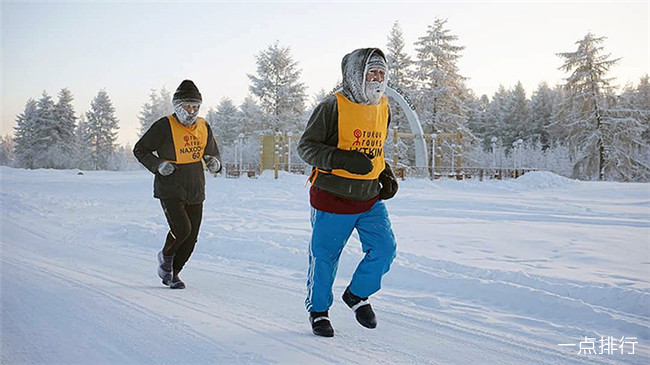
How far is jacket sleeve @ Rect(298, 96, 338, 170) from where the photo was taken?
11.0ft

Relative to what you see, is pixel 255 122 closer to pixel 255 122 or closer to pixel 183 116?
pixel 255 122

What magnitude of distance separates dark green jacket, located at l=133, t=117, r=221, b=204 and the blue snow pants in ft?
6.43

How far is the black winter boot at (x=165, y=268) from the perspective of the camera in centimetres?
491

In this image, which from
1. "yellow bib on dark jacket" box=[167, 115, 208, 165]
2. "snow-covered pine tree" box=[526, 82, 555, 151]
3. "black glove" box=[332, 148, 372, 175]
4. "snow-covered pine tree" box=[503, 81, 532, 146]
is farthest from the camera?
"snow-covered pine tree" box=[503, 81, 532, 146]

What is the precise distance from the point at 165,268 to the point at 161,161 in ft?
3.42

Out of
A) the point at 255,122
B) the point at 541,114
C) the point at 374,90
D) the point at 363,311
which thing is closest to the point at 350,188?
the point at 374,90

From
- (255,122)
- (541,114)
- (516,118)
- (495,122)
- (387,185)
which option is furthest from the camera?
(495,122)

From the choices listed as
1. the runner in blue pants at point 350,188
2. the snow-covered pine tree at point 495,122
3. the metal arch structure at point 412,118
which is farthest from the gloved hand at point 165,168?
the snow-covered pine tree at point 495,122

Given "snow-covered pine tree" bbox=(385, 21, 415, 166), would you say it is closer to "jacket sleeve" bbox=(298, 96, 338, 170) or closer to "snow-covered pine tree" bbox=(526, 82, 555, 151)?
"snow-covered pine tree" bbox=(526, 82, 555, 151)

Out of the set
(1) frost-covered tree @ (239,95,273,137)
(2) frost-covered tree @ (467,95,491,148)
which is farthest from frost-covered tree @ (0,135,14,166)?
(2) frost-covered tree @ (467,95,491,148)

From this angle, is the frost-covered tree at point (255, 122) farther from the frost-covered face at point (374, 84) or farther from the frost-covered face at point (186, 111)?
the frost-covered face at point (374, 84)

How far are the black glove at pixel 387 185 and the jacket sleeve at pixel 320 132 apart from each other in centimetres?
53

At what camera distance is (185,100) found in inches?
199

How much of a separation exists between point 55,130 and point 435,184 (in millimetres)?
49625
